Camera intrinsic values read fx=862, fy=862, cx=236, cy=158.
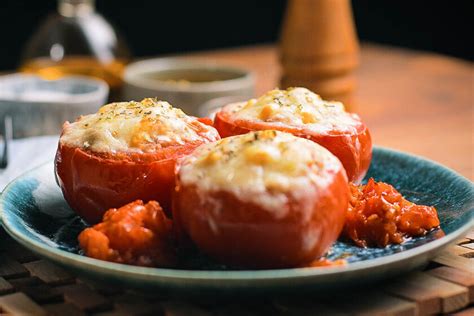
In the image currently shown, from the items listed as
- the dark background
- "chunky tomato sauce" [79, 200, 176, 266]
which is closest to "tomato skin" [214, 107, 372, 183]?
"chunky tomato sauce" [79, 200, 176, 266]

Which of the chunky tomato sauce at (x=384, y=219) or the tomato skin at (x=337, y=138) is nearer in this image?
the chunky tomato sauce at (x=384, y=219)

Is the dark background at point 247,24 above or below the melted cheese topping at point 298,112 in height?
below

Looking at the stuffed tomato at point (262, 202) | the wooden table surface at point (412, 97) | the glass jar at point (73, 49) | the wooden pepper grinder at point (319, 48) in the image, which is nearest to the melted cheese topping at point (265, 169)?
the stuffed tomato at point (262, 202)

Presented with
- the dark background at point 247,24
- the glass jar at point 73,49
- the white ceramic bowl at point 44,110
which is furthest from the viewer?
the dark background at point 247,24

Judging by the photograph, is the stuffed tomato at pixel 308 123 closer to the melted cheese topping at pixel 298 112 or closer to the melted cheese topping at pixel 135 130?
the melted cheese topping at pixel 298 112

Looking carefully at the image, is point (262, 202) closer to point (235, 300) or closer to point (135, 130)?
point (235, 300)

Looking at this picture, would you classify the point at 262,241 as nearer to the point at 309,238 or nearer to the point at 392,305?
the point at 309,238
